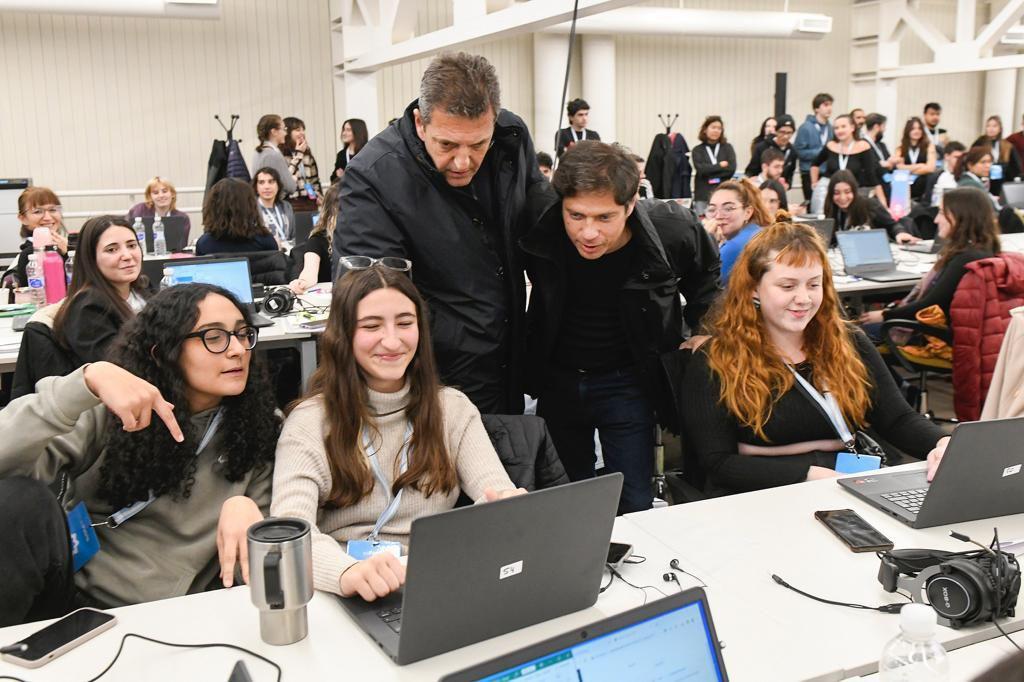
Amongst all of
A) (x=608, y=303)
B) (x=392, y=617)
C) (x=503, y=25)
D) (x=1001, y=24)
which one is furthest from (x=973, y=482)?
(x=1001, y=24)

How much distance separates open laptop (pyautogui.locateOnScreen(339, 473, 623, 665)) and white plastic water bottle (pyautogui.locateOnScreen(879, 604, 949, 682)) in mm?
456

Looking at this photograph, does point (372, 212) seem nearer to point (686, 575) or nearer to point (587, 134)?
point (686, 575)

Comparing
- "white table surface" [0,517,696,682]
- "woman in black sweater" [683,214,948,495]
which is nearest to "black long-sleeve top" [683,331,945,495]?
"woman in black sweater" [683,214,948,495]

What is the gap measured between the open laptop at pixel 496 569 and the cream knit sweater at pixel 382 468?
36 centimetres

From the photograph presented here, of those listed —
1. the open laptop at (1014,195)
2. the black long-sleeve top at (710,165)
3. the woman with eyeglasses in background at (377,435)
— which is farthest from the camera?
the black long-sleeve top at (710,165)

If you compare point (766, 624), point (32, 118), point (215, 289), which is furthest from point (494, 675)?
point (32, 118)

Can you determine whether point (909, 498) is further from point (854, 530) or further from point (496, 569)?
point (496, 569)

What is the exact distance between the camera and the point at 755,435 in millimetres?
2441

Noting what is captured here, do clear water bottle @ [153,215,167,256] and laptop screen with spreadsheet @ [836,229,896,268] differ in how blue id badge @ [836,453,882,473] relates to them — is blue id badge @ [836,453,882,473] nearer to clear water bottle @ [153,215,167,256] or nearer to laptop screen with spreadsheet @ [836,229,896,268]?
laptop screen with spreadsheet @ [836,229,896,268]

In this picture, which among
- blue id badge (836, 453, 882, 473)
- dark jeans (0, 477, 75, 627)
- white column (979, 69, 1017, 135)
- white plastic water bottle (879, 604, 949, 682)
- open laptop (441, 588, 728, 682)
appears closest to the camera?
open laptop (441, 588, 728, 682)

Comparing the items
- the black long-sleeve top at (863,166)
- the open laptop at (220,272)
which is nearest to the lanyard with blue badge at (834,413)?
the open laptop at (220,272)

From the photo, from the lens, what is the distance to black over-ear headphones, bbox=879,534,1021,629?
1.50 meters

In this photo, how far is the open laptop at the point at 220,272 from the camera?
4202 mm

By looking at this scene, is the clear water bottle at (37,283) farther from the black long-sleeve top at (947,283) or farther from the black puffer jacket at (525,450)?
the black long-sleeve top at (947,283)
